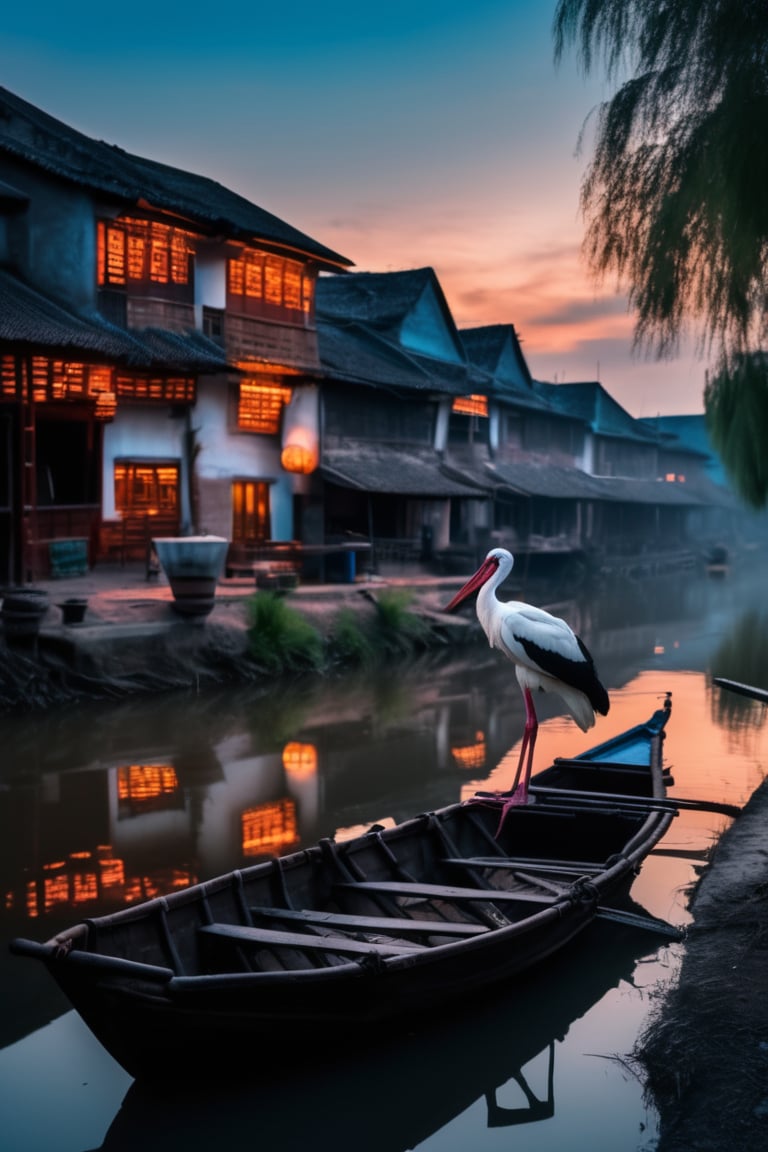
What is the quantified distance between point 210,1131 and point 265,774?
23.7 ft

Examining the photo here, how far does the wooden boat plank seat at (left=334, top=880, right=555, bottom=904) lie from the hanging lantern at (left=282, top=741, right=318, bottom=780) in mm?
5586

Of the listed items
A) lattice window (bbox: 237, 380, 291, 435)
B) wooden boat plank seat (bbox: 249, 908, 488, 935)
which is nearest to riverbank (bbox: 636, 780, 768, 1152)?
wooden boat plank seat (bbox: 249, 908, 488, 935)

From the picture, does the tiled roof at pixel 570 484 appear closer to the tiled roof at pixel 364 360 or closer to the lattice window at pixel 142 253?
the tiled roof at pixel 364 360

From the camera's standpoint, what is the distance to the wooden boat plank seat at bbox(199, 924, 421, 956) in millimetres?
5254

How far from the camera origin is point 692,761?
473 inches

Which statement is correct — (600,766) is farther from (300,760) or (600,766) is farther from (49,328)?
(49,328)

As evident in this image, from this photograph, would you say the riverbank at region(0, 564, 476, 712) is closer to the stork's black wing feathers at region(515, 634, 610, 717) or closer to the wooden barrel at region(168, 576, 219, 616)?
the wooden barrel at region(168, 576, 219, 616)

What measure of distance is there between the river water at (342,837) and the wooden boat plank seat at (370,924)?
548 millimetres

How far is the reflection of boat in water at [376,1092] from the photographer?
4.97m

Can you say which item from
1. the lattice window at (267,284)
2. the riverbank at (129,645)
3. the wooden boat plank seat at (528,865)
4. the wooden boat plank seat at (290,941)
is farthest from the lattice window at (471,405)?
the wooden boat plank seat at (290,941)

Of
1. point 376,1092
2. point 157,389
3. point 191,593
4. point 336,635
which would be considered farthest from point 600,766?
point 157,389

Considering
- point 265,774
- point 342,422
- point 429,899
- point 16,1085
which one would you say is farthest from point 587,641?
point 16,1085

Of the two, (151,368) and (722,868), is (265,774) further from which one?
(151,368)

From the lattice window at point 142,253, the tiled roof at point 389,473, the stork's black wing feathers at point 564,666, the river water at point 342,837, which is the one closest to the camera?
the river water at point 342,837
